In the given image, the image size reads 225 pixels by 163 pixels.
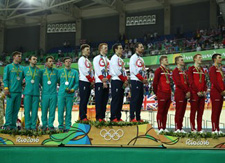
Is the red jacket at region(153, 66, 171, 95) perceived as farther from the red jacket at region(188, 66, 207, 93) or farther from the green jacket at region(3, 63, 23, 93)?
the green jacket at region(3, 63, 23, 93)

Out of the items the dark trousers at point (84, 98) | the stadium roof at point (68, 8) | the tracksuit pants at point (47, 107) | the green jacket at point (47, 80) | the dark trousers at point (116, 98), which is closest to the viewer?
the dark trousers at point (116, 98)

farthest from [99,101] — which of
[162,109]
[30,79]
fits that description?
[30,79]

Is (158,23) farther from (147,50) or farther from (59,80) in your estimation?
(59,80)

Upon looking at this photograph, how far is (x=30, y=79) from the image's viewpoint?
270 inches

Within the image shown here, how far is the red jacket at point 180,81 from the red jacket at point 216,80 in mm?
522

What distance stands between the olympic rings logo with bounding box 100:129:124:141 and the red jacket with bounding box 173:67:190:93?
5.52 feet

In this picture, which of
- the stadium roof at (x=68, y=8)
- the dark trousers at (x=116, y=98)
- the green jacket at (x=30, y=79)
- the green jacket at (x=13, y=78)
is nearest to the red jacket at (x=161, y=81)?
the dark trousers at (x=116, y=98)

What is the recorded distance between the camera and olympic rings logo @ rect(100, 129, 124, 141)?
5848mm

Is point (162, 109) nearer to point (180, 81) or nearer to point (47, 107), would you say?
point (180, 81)

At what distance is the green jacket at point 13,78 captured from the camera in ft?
21.9

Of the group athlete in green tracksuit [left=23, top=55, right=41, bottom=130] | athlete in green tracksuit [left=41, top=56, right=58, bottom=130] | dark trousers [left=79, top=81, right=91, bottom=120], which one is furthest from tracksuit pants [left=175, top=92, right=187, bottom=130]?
athlete in green tracksuit [left=23, top=55, right=41, bottom=130]

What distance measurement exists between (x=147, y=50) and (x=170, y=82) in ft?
51.8

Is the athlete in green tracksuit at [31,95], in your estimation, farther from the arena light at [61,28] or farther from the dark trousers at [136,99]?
the arena light at [61,28]

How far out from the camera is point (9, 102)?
21.7 ft
